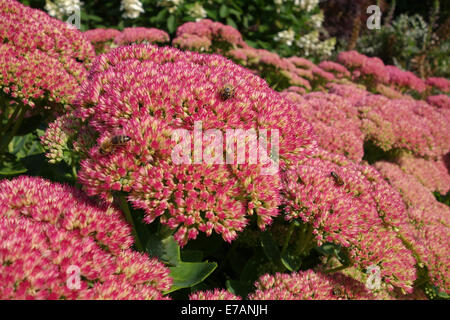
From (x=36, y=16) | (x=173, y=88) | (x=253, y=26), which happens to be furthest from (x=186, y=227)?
(x=253, y=26)

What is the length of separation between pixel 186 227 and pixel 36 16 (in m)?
1.98

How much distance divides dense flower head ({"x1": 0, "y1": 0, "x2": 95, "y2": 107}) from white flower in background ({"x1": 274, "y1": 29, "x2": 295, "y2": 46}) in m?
5.71

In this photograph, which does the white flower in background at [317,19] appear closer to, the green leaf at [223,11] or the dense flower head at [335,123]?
the green leaf at [223,11]

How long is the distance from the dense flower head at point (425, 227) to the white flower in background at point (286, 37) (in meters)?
5.10

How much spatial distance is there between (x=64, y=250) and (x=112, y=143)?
0.42 m

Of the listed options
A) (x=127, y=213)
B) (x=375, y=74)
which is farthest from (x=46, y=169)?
(x=375, y=74)

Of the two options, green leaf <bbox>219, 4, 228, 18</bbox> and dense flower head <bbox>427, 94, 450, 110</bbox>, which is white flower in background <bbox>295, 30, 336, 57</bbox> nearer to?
green leaf <bbox>219, 4, 228, 18</bbox>

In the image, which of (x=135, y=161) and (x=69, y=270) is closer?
(x=69, y=270)

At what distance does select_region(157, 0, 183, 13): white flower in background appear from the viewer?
21.1 ft

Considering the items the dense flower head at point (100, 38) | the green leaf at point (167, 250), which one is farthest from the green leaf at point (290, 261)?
the dense flower head at point (100, 38)

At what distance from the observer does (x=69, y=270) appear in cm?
108

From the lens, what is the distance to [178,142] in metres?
1.33
